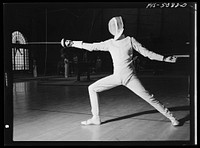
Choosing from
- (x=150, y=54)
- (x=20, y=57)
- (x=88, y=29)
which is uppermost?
(x=88, y=29)

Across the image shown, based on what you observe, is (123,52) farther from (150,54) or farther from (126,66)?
(150,54)

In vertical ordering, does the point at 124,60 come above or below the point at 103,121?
above

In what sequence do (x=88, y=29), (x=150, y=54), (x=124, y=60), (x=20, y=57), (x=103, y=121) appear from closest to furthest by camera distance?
(x=150, y=54) → (x=124, y=60) → (x=103, y=121) → (x=88, y=29) → (x=20, y=57)

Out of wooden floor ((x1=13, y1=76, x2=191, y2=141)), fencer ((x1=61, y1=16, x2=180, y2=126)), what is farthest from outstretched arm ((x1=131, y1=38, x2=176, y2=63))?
wooden floor ((x1=13, y1=76, x2=191, y2=141))

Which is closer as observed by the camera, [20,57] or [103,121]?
[103,121]

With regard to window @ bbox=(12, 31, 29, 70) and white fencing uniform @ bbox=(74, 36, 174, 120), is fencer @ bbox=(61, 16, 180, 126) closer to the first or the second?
white fencing uniform @ bbox=(74, 36, 174, 120)

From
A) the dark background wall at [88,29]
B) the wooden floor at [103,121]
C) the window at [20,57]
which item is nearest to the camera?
the wooden floor at [103,121]

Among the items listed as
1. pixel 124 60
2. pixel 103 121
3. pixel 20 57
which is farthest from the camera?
pixel 20 57

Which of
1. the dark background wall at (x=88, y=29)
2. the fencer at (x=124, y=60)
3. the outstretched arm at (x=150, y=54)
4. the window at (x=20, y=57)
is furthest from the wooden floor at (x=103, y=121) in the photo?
the window at (x=20, y=57)

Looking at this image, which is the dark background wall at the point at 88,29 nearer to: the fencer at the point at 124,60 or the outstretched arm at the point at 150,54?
the fencer at the point at 124,60

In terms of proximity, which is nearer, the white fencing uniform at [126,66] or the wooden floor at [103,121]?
the wooden floor at [103,121]

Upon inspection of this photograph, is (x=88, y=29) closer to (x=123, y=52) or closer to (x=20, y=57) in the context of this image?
(x=20, y=57)

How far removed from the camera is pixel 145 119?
14.1ft

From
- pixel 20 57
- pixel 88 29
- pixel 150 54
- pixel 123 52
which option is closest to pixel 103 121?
pixel 123 52
